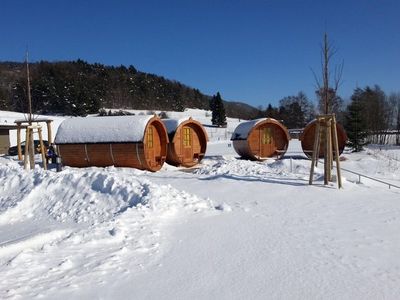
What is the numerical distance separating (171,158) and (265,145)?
6.91 metres

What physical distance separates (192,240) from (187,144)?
47.4 feet

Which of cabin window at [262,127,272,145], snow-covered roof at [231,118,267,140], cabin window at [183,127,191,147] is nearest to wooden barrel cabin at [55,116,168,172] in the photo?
cabin window at [183,127,191,147]

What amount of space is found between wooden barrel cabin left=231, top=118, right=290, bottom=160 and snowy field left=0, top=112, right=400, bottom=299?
1204 centimetres

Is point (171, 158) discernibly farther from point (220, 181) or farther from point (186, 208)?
point (186, 208)

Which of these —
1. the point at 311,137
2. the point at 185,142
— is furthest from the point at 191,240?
the point at 311,137

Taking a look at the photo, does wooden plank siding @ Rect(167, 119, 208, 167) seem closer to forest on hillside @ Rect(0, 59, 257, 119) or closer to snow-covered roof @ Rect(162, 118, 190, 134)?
snow-covered roof @ Rect(162, 118, 190, 134)

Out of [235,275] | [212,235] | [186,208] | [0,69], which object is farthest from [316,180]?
[0,69]

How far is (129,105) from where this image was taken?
10150 cm

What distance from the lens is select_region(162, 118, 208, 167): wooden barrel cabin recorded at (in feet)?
65.8

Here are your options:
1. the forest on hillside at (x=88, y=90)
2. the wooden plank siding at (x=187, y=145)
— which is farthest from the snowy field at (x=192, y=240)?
the forest on hillside at (x=88, y=90)

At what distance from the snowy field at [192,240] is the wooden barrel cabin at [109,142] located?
5581 mm

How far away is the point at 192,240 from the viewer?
22.4 feet

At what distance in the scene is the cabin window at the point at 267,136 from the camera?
24.5m

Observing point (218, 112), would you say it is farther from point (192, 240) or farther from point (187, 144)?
point (192, 240)
